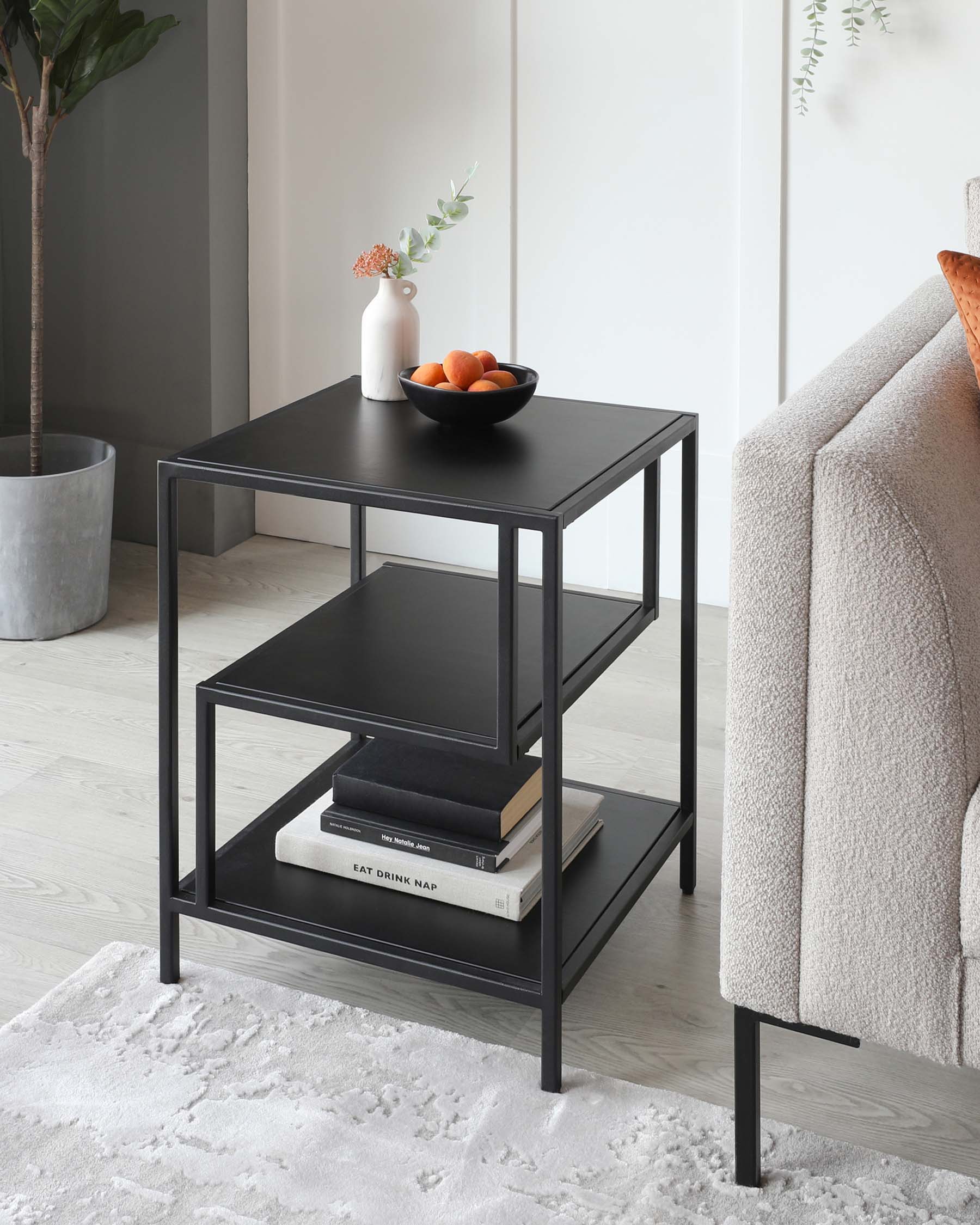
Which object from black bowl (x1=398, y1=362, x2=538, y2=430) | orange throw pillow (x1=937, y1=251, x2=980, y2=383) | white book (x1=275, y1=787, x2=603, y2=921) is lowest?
white book (x1=275, y1=787, x2=603, y2=921)

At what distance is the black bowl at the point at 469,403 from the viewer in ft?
5.27

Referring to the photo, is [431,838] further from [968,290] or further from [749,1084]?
[968,290]

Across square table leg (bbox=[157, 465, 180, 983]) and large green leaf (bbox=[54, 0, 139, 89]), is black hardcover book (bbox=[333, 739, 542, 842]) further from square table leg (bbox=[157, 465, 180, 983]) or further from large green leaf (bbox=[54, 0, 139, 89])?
large green leaf (bbox=[54, 0, 139, 89])

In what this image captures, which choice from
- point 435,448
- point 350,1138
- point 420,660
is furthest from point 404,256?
point 350,1138

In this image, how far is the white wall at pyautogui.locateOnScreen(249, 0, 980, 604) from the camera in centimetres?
254

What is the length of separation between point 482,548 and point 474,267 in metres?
0.57

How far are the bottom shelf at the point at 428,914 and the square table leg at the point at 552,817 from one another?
0.03m

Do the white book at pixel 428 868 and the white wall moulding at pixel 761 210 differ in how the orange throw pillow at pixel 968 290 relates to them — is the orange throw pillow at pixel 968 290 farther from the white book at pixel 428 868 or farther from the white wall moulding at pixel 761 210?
the white wall moulding at pixel 761 210

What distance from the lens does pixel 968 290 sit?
4.50 feet

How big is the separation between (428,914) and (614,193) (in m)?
1.61

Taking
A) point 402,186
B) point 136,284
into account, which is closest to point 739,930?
point 402,186

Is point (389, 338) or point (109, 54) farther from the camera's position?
point (109, 54)

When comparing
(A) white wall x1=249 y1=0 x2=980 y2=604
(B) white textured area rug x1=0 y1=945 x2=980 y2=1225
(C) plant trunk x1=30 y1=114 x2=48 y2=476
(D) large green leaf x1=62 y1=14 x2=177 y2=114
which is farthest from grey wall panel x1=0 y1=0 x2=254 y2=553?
(B) white textured area rug x1=0 y1=945 x2=980 y2=1225

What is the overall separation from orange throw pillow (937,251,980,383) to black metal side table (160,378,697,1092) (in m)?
0.37
